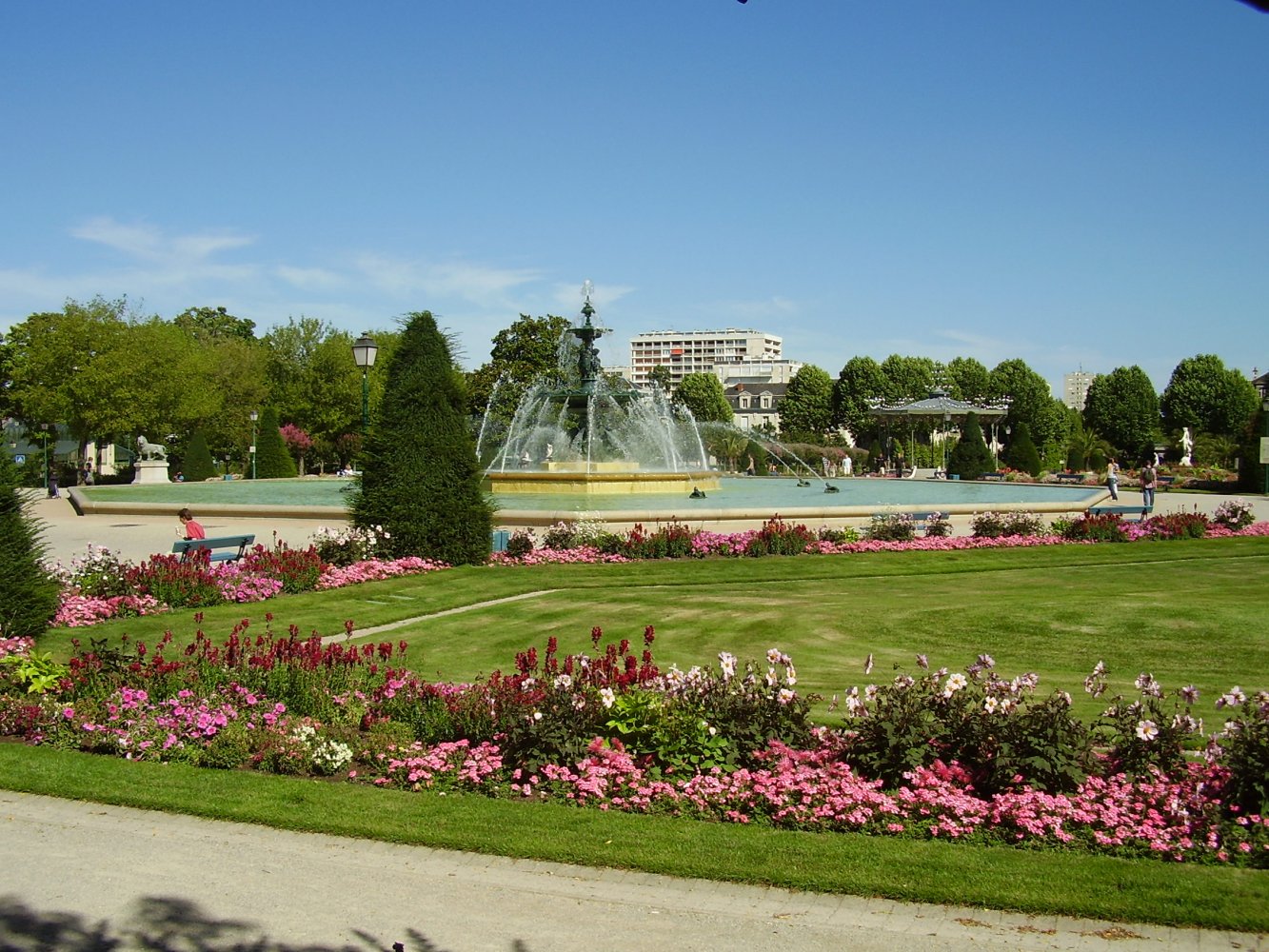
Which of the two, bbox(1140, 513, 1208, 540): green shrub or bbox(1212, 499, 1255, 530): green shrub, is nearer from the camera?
bbox(1140, 513, 1208, 540): green shrub

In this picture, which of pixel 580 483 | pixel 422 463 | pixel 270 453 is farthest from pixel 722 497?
pixel 270 453

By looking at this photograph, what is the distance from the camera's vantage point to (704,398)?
11388 cm

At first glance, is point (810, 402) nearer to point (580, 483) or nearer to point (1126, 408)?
point (1126, 408)

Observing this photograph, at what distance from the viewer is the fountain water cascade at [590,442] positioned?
111ft

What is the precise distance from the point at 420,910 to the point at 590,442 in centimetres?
3008

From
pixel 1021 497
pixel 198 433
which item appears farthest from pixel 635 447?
pixel 198 433

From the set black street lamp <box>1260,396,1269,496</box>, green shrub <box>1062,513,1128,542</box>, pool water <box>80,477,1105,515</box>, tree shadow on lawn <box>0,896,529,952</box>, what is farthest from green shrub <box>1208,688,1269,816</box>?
black street lamp <box>1260,396,1269,496</box>

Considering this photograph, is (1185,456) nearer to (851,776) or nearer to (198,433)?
(198,433)

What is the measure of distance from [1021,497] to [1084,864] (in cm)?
3466

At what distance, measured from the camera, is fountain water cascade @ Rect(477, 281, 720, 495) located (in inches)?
1328

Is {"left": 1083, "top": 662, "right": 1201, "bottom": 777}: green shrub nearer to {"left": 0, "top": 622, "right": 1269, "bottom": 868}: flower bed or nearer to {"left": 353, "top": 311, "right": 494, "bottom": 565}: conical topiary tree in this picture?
{"left": 0, "top": 622, "right": 1269, "bottom": 868}: flower bed

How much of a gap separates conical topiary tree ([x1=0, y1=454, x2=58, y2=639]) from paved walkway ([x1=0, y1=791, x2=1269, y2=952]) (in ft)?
15.8

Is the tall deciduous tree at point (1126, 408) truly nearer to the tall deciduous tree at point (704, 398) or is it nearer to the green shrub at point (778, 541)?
the tall deciduous tree at point (704, 398)

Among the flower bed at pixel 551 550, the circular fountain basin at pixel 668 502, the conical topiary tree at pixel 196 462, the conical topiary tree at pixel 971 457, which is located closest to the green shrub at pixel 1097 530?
the flower bed at pixel 551 550
